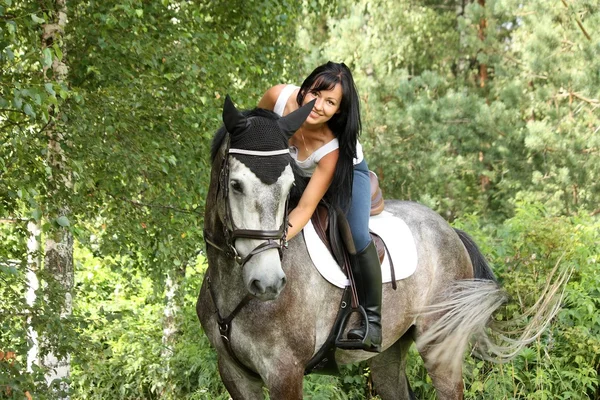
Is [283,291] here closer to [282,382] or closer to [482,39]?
[282,382]

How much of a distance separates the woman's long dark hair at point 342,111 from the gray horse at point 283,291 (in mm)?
317

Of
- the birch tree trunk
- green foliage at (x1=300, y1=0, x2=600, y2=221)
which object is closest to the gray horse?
the birch tree trunk

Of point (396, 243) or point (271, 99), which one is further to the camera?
point (396, 243)

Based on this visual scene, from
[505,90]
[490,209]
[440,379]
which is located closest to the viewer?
[440,379]

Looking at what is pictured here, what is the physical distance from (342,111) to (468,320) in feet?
5.48

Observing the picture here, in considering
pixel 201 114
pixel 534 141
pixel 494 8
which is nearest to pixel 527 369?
Result: pixel 201 114

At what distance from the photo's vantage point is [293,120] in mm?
3758

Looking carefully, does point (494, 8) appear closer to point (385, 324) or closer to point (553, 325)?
point (553, 325)

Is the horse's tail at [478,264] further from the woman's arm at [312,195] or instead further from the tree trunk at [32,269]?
A: the tree trunk at [32,269]

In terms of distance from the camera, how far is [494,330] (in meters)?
5.38

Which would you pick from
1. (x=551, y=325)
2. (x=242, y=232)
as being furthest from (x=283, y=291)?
(x=551, y=325)

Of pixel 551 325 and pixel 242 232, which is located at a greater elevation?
pixel 242 232

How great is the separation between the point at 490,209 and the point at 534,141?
381cm

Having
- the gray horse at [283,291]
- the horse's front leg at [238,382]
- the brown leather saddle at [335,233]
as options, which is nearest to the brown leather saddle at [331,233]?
the brown leather saddle at [335,233]
